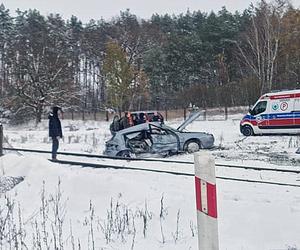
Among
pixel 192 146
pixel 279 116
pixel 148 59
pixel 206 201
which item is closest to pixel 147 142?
pixel 192 146

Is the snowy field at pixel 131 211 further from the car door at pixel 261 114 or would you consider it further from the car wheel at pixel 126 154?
the car door at pixel 261 114

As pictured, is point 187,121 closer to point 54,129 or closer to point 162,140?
point 162,140

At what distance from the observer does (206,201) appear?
3697 millimetres

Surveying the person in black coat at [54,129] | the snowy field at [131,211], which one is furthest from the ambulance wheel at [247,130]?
the snowy field at [131,211]

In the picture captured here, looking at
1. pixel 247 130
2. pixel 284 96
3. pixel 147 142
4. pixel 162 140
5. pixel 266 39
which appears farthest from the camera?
pixel 266 39

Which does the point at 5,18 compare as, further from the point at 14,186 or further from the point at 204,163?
the point at 204,163

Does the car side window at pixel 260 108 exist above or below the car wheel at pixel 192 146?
above

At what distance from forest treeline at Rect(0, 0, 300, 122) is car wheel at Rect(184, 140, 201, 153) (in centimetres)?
2791

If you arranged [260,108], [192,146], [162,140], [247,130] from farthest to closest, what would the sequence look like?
[247,130] → [260,108] → [192,146] → [162,140]

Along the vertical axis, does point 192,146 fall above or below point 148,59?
below

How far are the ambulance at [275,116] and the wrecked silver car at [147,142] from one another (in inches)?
350

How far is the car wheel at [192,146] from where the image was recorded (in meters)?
18.2

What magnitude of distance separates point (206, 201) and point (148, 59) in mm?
65937

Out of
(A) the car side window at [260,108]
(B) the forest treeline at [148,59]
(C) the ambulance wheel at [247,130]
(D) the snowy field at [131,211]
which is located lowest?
(D) the snowy field at [131,211]
